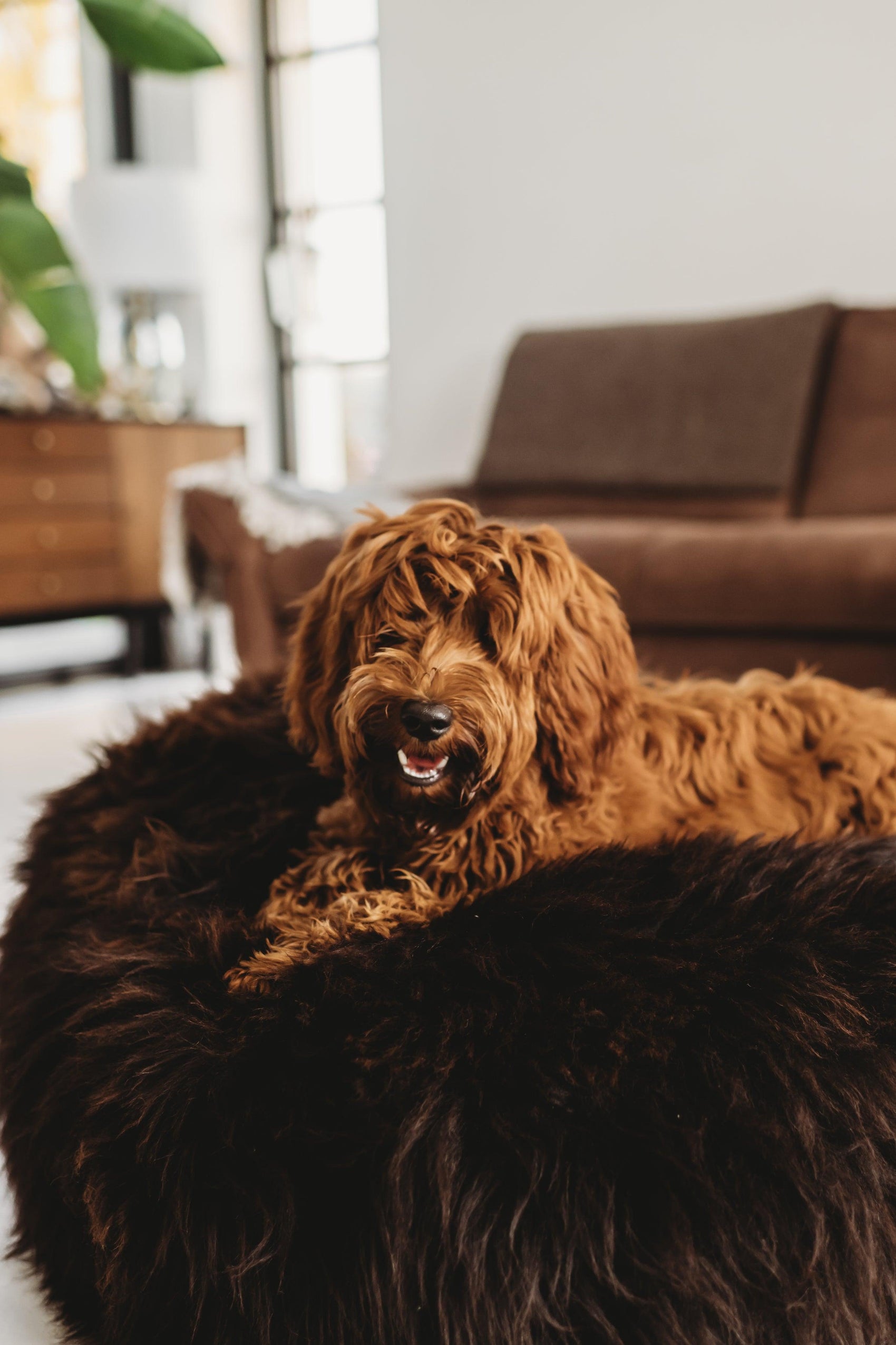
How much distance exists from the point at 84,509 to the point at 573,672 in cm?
415

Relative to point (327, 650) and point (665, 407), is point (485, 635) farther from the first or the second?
point (665, 407)

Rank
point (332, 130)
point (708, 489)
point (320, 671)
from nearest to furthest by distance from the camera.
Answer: point (320, 671), point (708, 489), point (332, 130)

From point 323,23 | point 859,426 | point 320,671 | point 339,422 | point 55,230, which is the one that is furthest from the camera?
point 339,422

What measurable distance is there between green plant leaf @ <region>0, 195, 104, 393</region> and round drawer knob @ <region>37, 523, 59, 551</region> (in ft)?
9.34

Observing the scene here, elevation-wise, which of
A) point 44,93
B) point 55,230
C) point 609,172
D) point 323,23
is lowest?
point 55,230

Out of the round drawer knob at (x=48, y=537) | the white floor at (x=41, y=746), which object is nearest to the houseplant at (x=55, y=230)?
the white floor at (x=41, y=746)

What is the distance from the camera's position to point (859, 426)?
3.26 m

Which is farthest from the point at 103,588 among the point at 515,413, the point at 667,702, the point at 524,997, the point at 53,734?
the point at 524,997

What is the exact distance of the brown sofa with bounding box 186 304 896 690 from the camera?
8.26 ft

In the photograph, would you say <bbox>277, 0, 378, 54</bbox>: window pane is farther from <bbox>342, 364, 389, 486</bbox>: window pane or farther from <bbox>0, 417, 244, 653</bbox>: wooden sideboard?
<bbox>0, 417, 244, 653</bbox>: wooden sideboard

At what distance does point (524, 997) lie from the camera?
113cm

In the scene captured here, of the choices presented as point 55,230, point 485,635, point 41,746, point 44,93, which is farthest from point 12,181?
point 44,93

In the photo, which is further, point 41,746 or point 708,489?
point 41,746

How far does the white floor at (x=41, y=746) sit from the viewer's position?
49.3 inches
